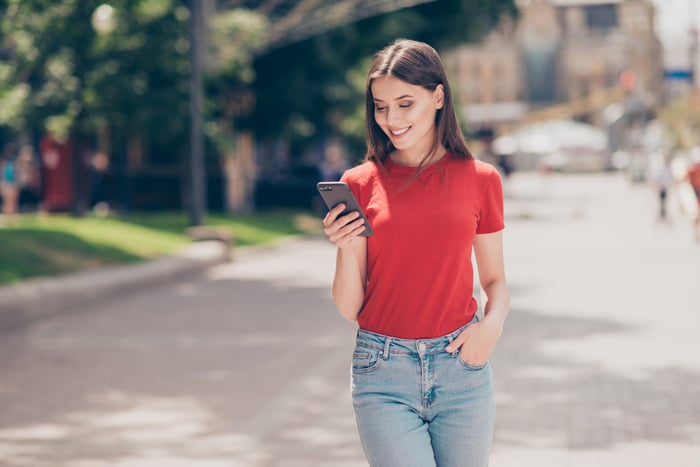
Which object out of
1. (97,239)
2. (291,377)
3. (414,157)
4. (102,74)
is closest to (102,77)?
(102,74)

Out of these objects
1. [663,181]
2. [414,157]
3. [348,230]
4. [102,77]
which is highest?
[102,77]

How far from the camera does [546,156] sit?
7331cm

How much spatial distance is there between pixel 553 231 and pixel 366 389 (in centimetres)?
2345

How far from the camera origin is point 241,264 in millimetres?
19719

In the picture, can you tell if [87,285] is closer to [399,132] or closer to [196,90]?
[196,90]

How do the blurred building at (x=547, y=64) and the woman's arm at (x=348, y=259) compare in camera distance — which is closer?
the woman's arm at (x=348, y=259)

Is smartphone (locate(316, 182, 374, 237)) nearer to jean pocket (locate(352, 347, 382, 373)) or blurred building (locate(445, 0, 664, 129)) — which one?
jean pocket (locate(352, 347, 382, 373))

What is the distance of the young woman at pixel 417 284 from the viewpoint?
3496 mm

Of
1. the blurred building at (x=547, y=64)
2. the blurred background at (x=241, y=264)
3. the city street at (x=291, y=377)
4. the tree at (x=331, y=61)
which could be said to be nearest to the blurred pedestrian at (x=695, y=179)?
the blurred background at (x=241, y=264)

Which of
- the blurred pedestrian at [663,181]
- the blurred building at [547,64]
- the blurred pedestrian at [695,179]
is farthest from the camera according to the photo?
the blurred building at [547,64]

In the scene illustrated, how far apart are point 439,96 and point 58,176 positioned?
26.4 metres

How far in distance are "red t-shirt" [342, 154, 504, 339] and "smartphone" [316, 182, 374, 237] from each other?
49 millimetres

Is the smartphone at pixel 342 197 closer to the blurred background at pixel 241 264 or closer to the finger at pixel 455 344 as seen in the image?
the finger at pixel 455 344

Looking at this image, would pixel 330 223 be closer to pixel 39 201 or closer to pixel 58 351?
pixel 58 351
